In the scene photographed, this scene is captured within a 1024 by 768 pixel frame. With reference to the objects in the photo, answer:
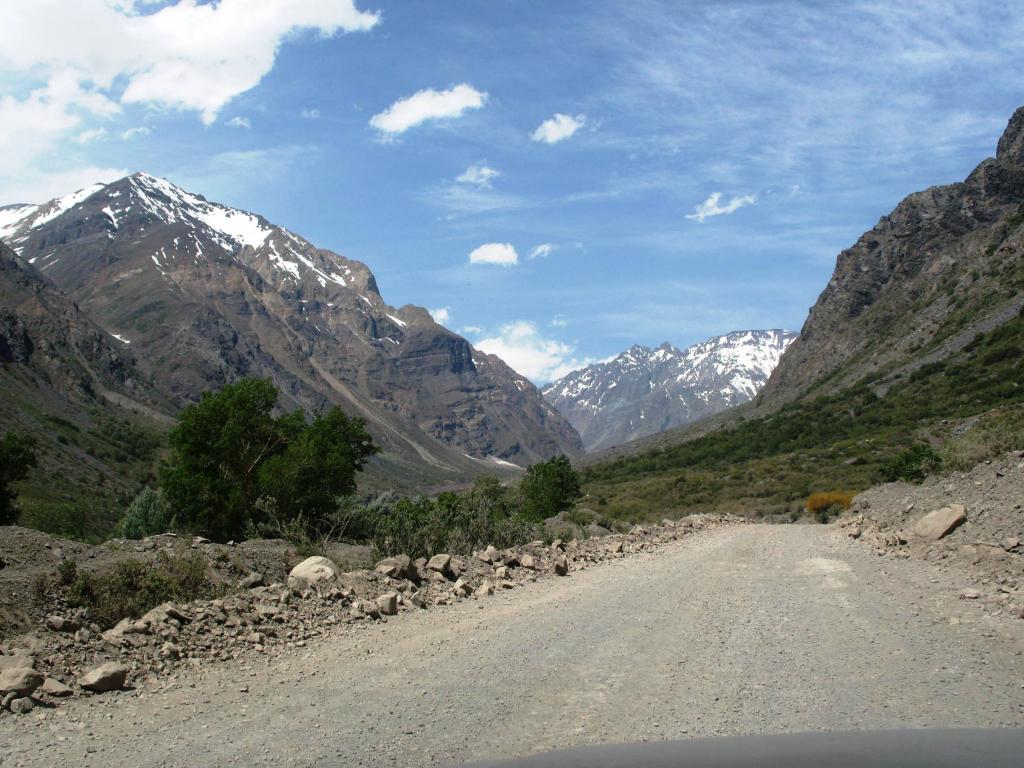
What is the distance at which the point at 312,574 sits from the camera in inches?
535

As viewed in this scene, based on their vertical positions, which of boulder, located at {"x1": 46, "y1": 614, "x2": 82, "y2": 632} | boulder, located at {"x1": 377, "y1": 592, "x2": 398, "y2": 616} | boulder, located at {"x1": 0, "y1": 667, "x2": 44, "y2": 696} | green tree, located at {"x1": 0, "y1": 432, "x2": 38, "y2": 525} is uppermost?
green tree, located at {"x1": 0, "y1": 432, "x2": 38, "y2": 525}

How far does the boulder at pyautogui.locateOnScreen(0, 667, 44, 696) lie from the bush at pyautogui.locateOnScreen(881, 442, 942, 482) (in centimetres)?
2808

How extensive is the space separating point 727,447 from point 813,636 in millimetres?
92554

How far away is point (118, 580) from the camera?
1152 cm

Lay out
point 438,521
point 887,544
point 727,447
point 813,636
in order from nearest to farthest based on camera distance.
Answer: point 813,636 < point 887,544 < point 438,521 < point 727,447

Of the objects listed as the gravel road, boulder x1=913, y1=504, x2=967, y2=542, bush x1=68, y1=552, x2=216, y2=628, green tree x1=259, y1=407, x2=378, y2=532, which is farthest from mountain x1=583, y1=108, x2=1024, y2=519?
bush x1=68, y1=552, x2=216, y2=628

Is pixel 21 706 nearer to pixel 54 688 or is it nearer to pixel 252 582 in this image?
pixel 54 688

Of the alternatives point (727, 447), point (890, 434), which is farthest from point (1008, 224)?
point (890, 434)

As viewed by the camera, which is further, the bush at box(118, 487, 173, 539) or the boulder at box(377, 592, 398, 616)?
the bush at box(118, 487, 173, 539)

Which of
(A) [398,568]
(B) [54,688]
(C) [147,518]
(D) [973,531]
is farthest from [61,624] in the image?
(C) [147,518]

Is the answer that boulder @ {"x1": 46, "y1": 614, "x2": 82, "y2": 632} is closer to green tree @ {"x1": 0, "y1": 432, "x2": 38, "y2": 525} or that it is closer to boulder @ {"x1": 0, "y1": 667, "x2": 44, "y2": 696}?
boulder @ {"x1": 0, "y1": 667, "x2": 44, "y2": 696}

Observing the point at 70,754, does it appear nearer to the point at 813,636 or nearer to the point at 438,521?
the point at 813,636

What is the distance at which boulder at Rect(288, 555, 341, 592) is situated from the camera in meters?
13.1

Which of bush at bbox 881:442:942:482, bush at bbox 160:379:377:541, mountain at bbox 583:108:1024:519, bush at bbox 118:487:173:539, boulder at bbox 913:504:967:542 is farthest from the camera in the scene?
mountain at bbox 583:108:1024:519
